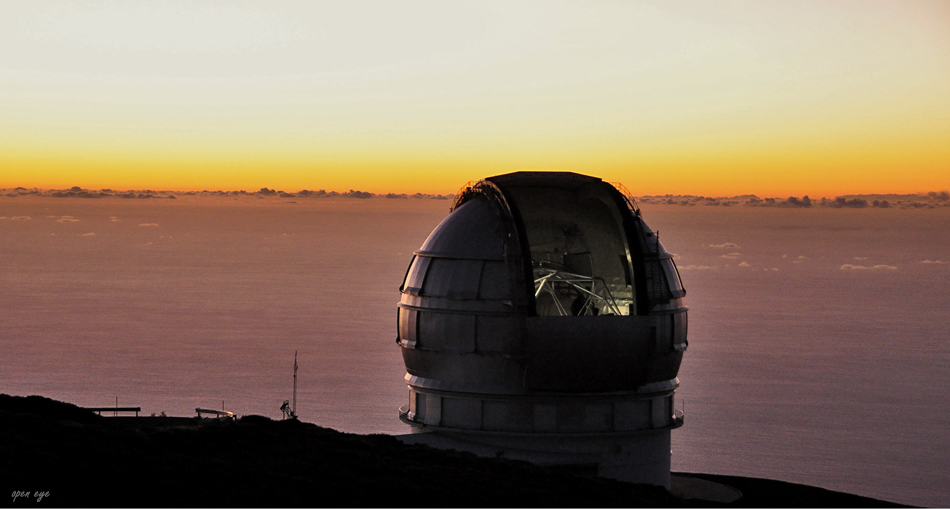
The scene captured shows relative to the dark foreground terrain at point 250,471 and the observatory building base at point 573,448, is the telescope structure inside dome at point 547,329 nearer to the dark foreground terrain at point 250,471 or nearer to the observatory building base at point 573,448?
the observatory building base at point 573,448

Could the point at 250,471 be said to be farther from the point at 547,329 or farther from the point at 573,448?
the point at 573,448

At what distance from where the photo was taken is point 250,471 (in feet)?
62.7

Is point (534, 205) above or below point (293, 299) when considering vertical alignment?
above

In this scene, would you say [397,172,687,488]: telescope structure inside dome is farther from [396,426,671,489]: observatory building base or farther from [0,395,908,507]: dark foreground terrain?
[0,395,908,507]: dark foreground terrain

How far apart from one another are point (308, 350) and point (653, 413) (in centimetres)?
9517

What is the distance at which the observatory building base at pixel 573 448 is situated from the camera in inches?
982

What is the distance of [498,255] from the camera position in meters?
24.8

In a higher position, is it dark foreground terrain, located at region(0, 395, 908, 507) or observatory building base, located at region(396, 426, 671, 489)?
dark foreground terrain, located at region(0, 395, 908, 507)

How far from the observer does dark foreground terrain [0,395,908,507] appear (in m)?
17.0

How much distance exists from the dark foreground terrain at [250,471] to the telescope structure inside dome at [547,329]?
160 cm

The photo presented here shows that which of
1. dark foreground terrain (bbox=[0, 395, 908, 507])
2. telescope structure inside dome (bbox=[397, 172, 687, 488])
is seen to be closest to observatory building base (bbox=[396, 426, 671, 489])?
telescope structure inside dome (bbox=[397, 172, 687, 488])

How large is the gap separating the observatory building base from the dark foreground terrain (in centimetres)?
118

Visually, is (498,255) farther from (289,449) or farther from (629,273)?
(289,449)

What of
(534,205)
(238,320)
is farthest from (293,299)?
(534,205)
